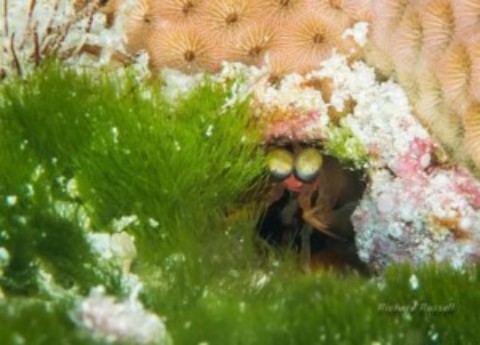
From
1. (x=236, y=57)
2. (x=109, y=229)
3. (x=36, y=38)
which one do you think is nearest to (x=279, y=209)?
(x=236, y=57)

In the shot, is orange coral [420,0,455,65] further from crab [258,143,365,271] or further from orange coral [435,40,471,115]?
crab [258,143,365,271]

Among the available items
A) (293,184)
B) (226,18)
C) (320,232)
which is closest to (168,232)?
(293,184)

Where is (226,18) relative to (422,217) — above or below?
above

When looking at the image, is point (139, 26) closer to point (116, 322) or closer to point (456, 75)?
point (456, 75)

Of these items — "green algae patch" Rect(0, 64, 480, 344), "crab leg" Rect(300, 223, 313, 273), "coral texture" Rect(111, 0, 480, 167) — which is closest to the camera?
"green algae patch" Rect(0, 64, 480, 344)

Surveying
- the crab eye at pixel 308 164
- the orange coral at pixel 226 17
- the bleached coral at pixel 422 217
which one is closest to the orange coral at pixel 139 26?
the orange coral at pixel 226 17

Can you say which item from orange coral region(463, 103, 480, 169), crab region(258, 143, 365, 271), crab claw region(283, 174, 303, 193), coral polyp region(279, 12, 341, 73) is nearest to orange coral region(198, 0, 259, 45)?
coral polyp region(279, 12, 341, 73)

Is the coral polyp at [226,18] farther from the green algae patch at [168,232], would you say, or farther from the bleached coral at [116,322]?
the bleached coral at [116,322]
